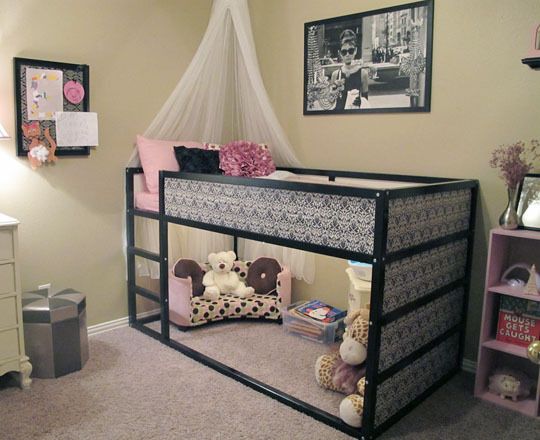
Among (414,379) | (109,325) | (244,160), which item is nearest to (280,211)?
(244,160)

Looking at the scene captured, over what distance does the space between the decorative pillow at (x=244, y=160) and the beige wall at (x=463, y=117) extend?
0.69 meters

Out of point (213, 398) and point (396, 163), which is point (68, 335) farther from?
point (396, 163)

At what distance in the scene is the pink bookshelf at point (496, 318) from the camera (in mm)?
2344

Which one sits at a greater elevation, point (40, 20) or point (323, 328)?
point (40, 20)

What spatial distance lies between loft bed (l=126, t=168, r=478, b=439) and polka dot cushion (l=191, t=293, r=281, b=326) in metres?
0.38

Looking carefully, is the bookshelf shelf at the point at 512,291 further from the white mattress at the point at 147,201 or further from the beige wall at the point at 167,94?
the white mattress at the point at 147,201

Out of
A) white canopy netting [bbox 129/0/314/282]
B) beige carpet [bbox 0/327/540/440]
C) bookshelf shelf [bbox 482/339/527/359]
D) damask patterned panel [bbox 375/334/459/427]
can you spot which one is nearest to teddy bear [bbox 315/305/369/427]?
damask patterned panel [bbox 375/334/459/427]

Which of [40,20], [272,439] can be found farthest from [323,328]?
[40,20]

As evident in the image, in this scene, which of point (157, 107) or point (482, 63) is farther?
point (157, 107)

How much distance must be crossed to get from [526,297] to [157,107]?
93.0 inches

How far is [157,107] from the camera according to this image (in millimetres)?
3309

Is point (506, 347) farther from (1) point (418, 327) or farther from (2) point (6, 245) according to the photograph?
(2) point (6, 245)

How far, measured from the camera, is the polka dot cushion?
3.24 meters

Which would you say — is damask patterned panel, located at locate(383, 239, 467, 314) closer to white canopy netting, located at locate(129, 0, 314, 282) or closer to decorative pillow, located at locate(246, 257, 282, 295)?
white canopy netting, located at locate(129, 0, 314, 282)
